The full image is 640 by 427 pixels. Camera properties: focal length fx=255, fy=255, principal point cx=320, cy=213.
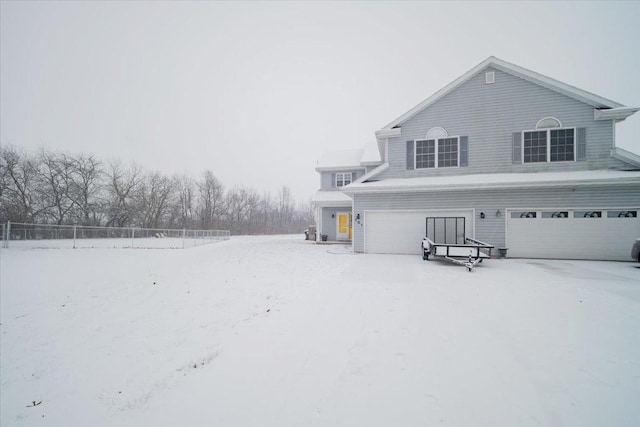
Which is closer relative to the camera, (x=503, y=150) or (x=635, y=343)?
(x=635, y=343)

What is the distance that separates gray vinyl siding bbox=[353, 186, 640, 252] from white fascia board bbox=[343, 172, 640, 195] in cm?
31

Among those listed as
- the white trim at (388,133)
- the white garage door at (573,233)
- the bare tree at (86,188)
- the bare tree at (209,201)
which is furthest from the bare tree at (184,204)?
the white garage door at (573,233)

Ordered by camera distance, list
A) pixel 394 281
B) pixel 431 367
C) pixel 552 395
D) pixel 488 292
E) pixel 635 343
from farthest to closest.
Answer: pixel 394 281 → pixel 488 292 → pixel 635 343 → pixel 431 367 → pixel 552 395

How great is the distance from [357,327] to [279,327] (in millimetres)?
1234

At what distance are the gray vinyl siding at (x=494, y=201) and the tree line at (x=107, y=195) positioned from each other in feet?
90.2

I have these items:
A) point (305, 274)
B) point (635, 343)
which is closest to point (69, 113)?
point (305, 274)

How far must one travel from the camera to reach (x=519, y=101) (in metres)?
11.2

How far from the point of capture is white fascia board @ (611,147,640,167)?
9.77 metres

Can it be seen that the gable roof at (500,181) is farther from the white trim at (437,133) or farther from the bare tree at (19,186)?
the bare tree at (19,186)

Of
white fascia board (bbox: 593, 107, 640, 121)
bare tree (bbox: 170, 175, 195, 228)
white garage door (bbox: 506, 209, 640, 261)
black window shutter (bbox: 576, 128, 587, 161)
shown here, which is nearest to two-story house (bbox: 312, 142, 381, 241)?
white garage door (bbox: 506, 209, 640, 261)

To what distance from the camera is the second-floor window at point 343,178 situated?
735 inches

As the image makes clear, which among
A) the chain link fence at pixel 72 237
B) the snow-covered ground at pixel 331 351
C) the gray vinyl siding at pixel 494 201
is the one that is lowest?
the snow-covered ground at pixel 331 351

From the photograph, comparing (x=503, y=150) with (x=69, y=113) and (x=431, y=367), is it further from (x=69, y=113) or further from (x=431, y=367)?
(x=69, y=113)

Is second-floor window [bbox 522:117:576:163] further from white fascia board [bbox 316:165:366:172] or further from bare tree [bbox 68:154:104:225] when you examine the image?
bare tree [bbox 68:154:104:225]
